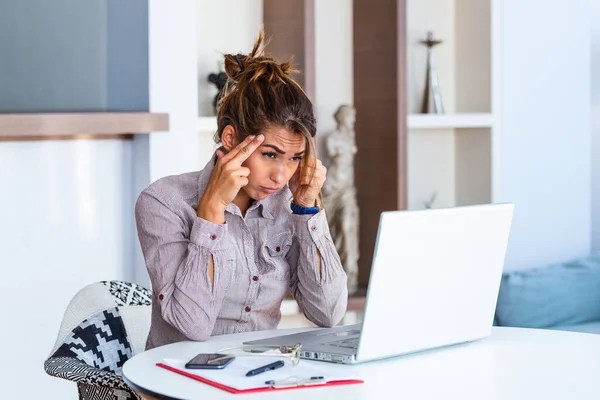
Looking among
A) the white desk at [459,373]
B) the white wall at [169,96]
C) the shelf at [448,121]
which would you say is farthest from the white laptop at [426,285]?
the shelf at [448,121]

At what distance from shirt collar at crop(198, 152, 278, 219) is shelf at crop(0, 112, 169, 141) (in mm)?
957

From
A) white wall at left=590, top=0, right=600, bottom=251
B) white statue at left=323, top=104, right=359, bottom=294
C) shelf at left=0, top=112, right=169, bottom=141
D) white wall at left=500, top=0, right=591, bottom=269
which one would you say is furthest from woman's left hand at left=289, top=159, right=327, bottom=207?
white wall at left=590, top=0, right=600, bottom=251

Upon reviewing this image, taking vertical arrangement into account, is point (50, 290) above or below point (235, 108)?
below

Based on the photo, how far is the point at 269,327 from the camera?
2193 mm

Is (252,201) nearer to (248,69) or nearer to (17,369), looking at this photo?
(248,69)

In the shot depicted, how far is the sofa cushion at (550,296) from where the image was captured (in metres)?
3.88

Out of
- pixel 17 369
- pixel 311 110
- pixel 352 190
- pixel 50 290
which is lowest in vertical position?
pixel 17 369

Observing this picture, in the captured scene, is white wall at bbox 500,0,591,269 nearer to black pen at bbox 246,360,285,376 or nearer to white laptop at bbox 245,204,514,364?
white laptop at bbox 245,204,514,364

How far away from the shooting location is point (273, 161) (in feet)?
6.79

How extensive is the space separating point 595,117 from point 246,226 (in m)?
2.92

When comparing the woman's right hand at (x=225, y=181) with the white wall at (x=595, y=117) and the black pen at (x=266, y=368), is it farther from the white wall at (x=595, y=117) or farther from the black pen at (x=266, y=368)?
the white wall at (x=595, y=117)

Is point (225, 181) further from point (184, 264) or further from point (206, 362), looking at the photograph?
point (206, 362)

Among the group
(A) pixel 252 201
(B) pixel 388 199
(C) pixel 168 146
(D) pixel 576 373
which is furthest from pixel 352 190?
(D) pixel 576 373

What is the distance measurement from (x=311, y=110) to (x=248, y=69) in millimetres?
172
